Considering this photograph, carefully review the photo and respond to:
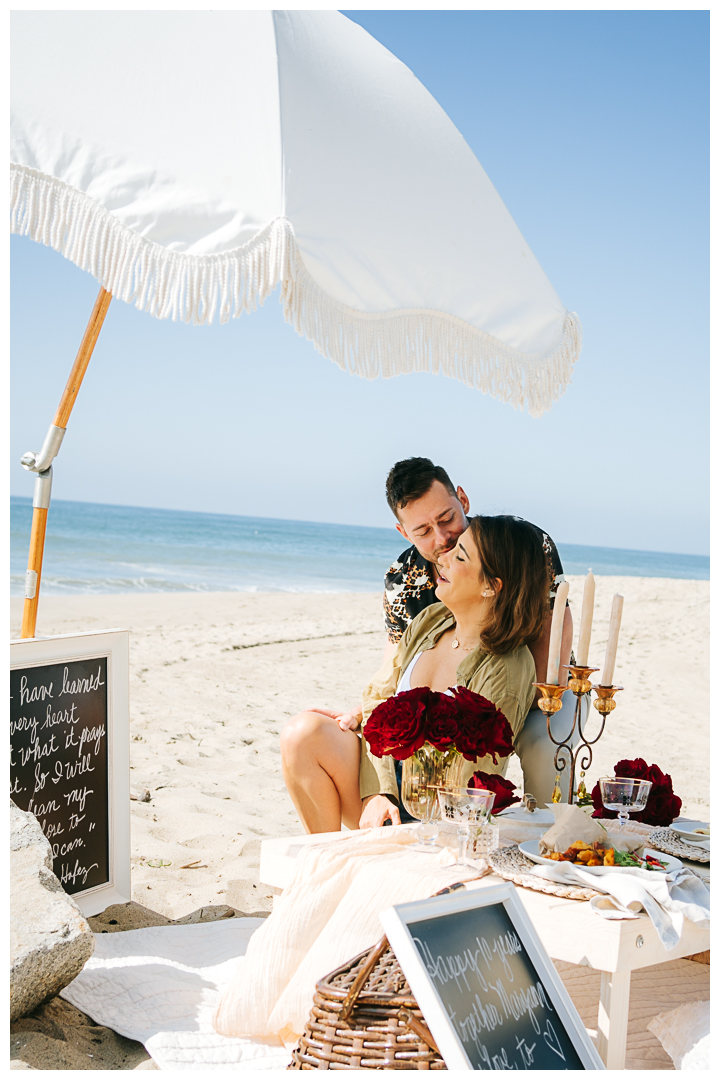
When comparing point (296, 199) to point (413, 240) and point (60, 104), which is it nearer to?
point (413, 240)

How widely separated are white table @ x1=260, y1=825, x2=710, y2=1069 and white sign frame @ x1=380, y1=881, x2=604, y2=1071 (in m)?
0.09

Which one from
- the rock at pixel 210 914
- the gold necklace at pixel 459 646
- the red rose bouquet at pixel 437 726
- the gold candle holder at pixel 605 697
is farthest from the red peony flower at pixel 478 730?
the rock at pixel 210 914

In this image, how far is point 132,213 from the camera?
1.76 meters

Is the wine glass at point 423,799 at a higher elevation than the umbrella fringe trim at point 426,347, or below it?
below

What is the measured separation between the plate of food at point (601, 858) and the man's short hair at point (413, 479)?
4.99 feet

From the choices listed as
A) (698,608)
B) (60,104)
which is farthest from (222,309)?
(698,608)

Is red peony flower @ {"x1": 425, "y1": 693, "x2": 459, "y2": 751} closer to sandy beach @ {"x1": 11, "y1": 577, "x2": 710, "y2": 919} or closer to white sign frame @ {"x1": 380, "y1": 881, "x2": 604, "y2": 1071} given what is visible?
white sign frame @ {"x1": 380, "y1": 881, "x2": 604, "y2": 1071}

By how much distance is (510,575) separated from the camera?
2629mm

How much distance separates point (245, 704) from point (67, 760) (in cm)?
376

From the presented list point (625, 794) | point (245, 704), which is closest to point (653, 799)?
point (625, 794)

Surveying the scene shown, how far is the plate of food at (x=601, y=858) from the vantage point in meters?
1.77

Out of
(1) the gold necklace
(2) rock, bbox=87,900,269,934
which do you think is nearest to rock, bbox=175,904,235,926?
(2) rock, bbox=87,900,269,934

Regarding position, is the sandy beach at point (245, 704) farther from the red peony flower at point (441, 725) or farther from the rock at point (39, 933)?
the red peony flower at point (441, 725)

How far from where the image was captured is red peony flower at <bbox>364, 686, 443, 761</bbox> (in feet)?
6.25
